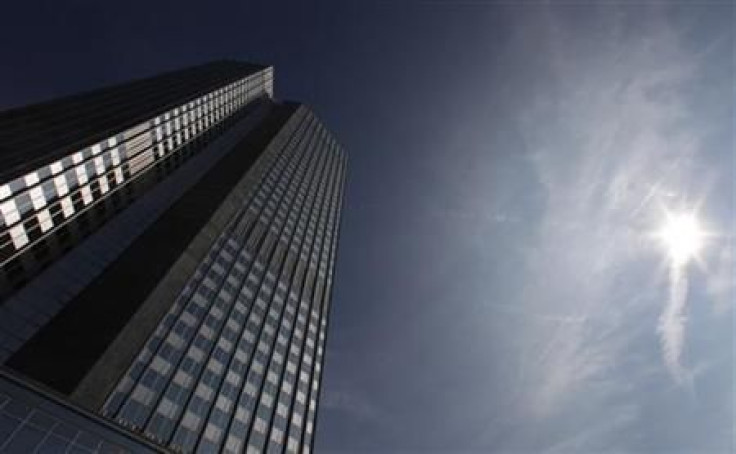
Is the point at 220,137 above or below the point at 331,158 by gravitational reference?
below

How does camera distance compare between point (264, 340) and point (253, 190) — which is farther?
point (253, 190)

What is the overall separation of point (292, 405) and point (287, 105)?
127215 millimetres

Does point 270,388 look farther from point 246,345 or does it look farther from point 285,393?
point 246,345

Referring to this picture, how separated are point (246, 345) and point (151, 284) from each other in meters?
18.3

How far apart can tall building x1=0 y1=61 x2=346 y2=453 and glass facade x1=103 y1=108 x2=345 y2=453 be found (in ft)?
Answer: 0.86

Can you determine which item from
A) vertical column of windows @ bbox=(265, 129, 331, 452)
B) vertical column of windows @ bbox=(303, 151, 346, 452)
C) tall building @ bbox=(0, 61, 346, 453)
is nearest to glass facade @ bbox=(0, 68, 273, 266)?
tall building @ bbox=(0, 61, 346, 453)

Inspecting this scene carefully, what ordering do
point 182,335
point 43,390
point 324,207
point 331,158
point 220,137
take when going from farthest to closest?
1. point 331,158
2. point 324,207
3. point 220,137
4. point 182,335
5. point 43,390

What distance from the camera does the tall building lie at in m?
56.5

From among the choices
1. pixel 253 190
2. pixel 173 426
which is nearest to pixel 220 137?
pixel 253 190

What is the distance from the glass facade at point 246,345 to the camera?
209 feet

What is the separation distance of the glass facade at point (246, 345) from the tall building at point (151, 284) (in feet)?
0.86

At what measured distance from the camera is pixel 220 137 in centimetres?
13888

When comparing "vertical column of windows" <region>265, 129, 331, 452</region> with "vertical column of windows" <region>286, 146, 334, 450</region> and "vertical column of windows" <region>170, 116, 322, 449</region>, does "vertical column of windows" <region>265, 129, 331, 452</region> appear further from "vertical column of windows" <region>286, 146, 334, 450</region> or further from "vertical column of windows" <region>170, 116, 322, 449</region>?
"vertical column of windows" <region>170, 116, 322, 449</region>

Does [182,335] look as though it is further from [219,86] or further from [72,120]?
[219,86]
